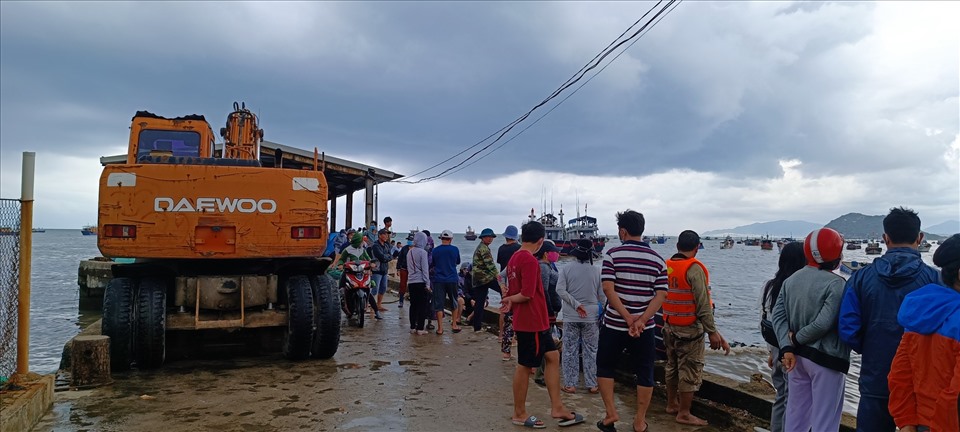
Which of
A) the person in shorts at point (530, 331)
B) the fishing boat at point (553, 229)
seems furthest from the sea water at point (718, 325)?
the fishing boat at point (553, 229)

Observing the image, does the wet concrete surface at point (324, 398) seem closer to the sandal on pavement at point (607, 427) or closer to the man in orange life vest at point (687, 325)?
the sandal on pavement at point (607, 427)

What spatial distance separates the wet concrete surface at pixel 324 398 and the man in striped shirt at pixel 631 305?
42cm

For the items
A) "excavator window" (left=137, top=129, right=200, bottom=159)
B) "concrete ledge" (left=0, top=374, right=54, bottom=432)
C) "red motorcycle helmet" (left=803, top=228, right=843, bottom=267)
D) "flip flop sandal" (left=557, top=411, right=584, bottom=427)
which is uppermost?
"excavator window" (left=137, top=129, right=200, bottom=159)

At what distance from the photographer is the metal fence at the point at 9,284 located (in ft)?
15.6

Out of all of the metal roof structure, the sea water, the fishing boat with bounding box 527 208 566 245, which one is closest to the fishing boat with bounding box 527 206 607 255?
the fishing boat with bounding box 527 208 566 245

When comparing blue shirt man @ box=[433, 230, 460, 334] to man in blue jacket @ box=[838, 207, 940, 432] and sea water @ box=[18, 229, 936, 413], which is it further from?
man in blue jacket @ box=[838, 207, 940, 432]

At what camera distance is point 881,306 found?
10.3ft

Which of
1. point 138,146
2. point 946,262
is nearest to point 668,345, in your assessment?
point 946,262

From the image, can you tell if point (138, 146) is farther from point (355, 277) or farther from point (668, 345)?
point (668, 345)

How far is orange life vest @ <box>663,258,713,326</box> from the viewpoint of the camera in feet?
16.1

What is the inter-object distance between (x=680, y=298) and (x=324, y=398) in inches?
140

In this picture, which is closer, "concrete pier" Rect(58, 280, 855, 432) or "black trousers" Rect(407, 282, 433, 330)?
"concrete pier" Rect(58, 280, 855, 432)

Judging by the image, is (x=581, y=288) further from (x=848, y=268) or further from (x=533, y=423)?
(x=848, y=268)

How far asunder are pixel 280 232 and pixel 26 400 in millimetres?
2709
